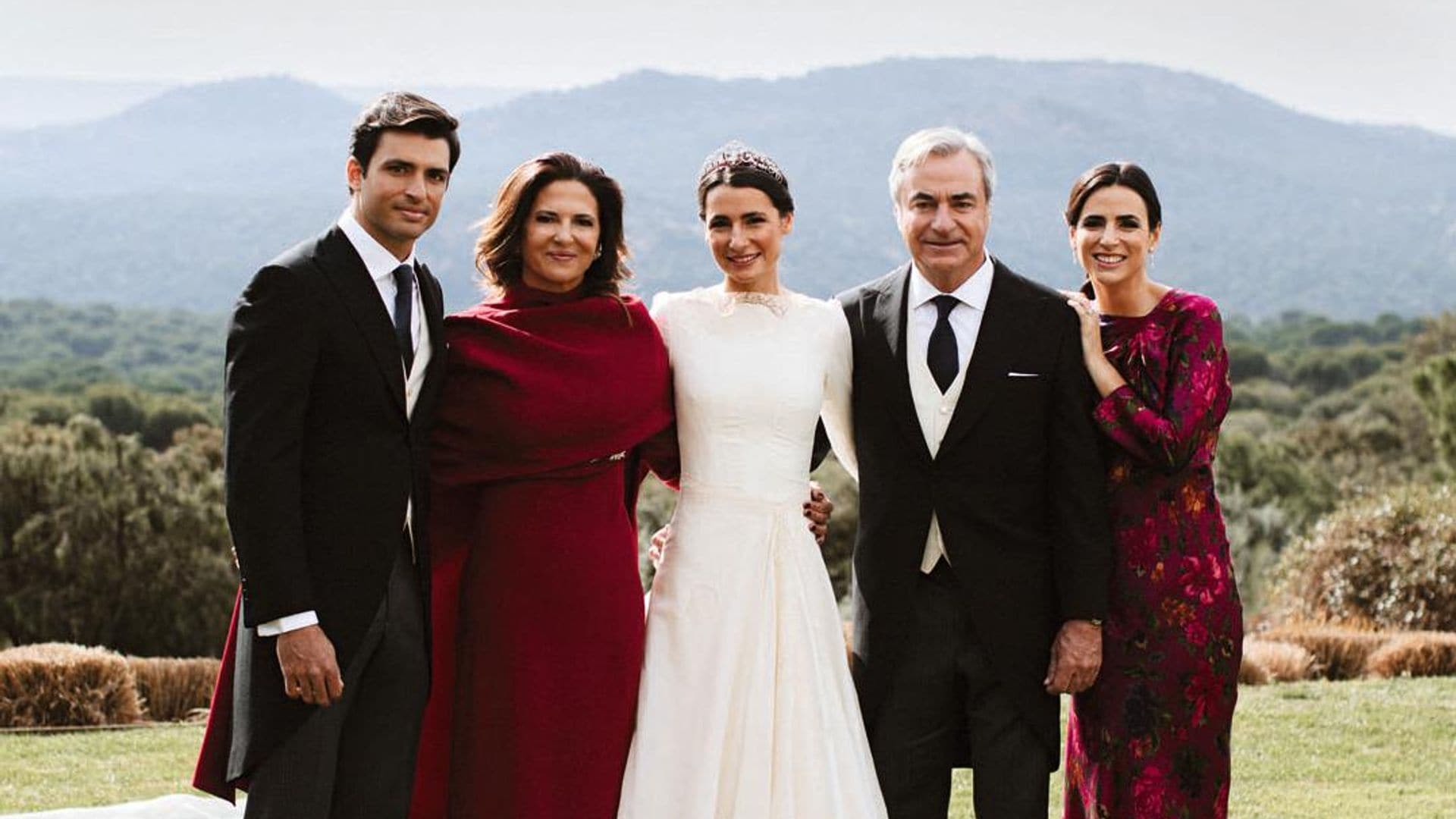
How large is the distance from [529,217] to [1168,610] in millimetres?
Result: 2220

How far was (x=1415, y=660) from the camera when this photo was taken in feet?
41.0

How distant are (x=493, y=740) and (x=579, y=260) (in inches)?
56.3

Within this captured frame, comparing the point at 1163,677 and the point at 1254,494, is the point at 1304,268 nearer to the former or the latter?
the point at 1254,494

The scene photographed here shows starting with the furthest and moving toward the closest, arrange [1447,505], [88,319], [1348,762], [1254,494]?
1. [88,319]
2. [1254,494]
3. [1447,505]
4. [1348,762]

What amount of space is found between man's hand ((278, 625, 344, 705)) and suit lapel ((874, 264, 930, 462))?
5.78 ft

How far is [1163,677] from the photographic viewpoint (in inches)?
182

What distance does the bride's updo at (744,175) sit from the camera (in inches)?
187

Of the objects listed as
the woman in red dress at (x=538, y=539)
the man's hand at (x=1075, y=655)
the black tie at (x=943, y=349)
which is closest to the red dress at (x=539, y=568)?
the woman in red dress at (x=538, y=539)

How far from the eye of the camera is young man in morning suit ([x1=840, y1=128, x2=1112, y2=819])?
180 inches

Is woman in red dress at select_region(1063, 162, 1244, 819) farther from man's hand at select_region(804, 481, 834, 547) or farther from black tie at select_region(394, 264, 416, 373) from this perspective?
black tie at select_region(394, 264, 416, 373)

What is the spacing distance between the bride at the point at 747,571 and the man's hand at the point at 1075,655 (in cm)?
61

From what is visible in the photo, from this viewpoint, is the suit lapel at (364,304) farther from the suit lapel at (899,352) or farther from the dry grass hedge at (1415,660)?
the dry grass hedge at (1415,660)

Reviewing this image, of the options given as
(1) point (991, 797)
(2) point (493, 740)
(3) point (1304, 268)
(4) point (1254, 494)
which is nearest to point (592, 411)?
(2) point (493, 740)

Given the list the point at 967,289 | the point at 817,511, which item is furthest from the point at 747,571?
the point at 967,289
